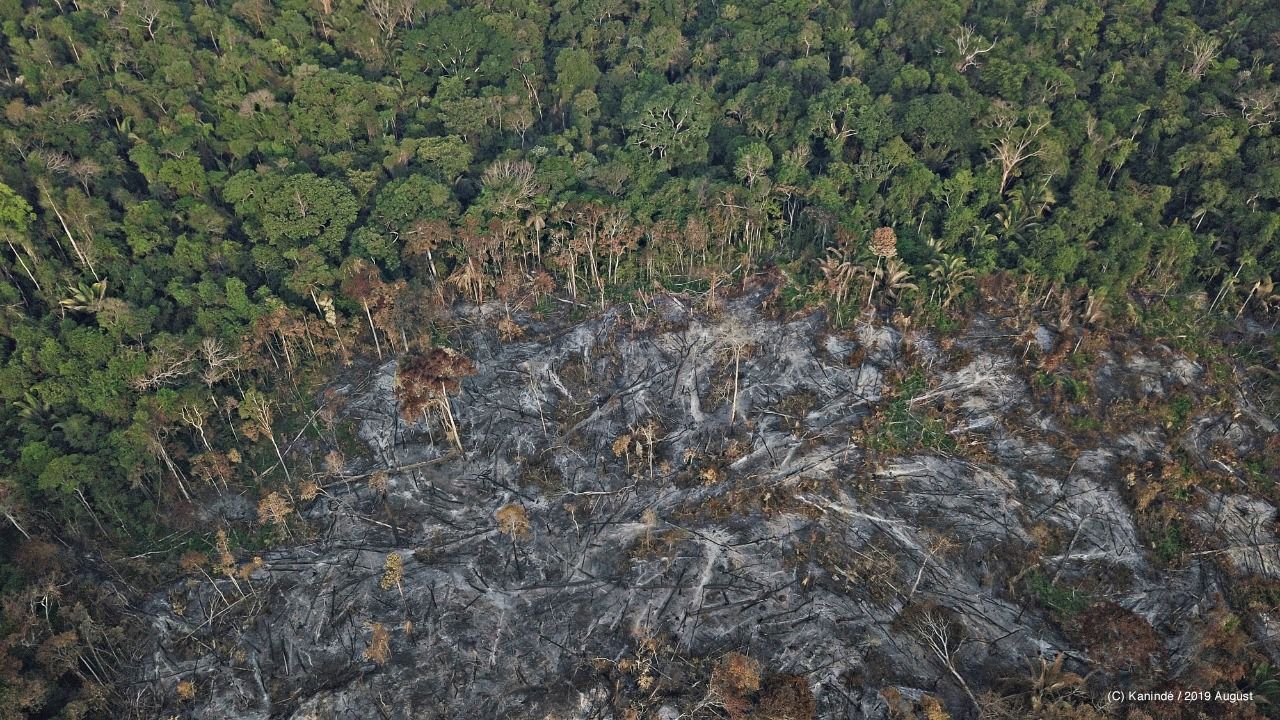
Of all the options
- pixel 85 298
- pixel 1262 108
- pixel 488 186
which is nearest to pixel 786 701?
pixel 488 186

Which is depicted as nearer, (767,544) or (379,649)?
(379,649)

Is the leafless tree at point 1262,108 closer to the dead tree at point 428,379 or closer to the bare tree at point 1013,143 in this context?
the bare tree at point 1013,143

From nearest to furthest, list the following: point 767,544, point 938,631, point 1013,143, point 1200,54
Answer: point 938,631 → point 767,544 → point 1013,143 → point 1200,54

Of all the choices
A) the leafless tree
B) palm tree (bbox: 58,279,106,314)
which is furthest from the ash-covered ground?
the leafless tree

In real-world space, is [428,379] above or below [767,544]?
above

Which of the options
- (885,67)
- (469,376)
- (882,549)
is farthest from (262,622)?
(885,67)

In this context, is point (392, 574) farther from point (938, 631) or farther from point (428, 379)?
point (938, 631)
